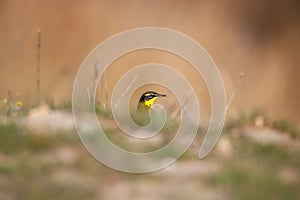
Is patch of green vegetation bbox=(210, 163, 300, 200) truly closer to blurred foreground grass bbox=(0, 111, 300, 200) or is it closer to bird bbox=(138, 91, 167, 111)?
blurred foreground grass bbox=(0, 111, 300, 200)

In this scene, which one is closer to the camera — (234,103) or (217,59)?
(234,103)

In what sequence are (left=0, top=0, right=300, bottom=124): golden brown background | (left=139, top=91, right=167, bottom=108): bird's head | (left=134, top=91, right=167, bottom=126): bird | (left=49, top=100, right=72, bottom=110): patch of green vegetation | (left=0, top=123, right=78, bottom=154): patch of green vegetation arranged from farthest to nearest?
(left=0, top=0, right=300, bottom=124): golden brown background → (left=139, top=91, right=167, bottom=108): bird's head → (left=49, top=100, right=72, bottom=110): patch of green vegetation → (left=134, top=91, right=167, bottom=126): bird → (left=0, top=123, right=78, bottom=154): patch of green vegetation

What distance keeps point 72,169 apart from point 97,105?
76.1 inches

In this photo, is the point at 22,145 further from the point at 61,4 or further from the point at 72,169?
the point at 61,4

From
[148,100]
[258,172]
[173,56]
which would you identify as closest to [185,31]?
[173,56]

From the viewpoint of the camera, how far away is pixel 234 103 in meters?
19.2

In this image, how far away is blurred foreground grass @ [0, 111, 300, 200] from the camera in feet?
31.3

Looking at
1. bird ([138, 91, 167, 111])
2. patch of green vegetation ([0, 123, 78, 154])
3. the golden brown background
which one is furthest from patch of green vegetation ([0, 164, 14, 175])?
the golden brown background

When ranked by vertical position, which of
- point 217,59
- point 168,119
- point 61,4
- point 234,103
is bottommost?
point 168,119

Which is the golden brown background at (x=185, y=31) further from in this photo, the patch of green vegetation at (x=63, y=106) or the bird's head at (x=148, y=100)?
the patch of green vegetation at (x=63, y=106)

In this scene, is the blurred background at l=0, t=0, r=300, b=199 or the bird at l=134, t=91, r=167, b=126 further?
the blurred background at l=0, t=0, r=300, b=199

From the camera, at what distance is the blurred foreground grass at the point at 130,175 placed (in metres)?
9.55

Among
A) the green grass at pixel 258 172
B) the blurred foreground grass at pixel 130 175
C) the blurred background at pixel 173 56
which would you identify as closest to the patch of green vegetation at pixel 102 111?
the blurred background at pixel 173 56

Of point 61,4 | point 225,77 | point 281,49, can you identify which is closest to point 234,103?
point 225,77
